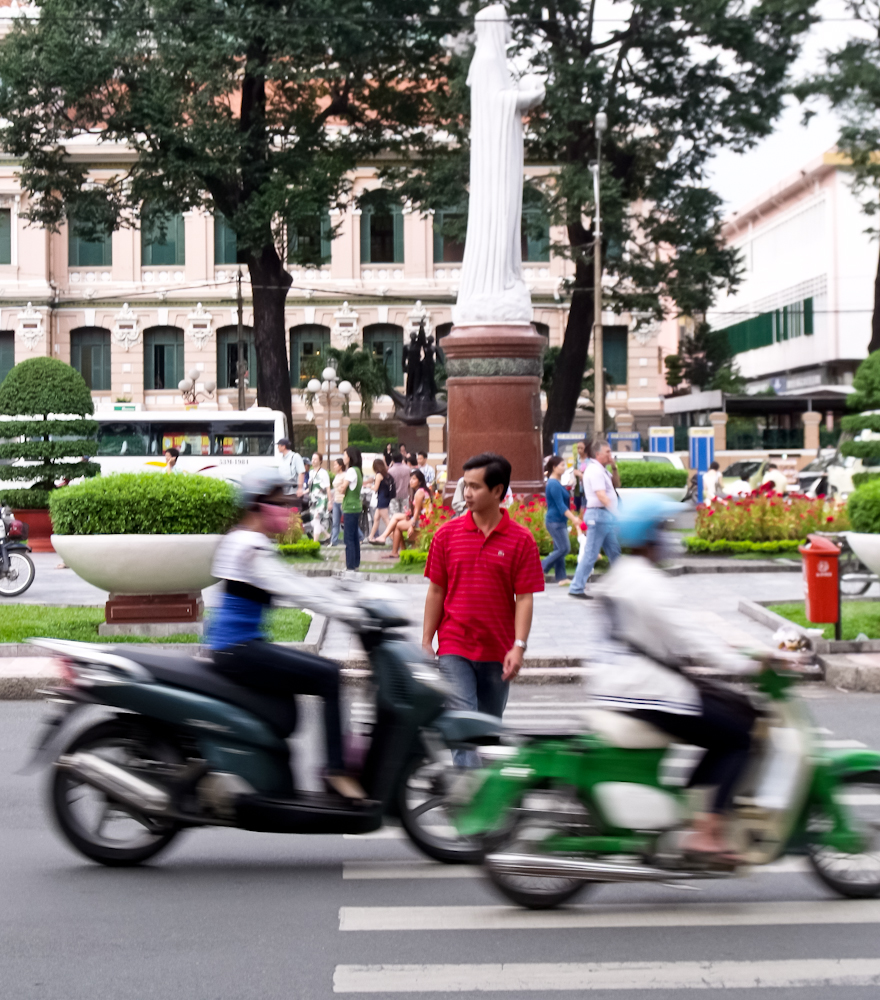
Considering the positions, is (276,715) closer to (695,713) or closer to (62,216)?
(695,713)

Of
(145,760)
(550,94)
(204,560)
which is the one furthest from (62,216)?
(145,760)

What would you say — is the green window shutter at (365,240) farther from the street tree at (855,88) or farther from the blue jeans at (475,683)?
the blue jeans at (475,683)

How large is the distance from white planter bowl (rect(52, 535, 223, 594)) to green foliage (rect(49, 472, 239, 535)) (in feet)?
0.41

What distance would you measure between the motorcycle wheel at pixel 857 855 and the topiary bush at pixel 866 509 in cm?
711

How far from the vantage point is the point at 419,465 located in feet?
98.3

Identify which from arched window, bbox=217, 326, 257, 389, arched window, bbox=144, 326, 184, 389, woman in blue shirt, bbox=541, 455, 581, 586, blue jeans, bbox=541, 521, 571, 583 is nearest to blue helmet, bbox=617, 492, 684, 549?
woman in blue shirt, bbox=541, 455, 581, 586

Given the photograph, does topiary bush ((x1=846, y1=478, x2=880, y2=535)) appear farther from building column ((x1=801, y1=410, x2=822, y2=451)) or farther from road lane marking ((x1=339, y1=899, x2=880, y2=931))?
building column ((x1=801, y1=410, x2=822, y2=451))

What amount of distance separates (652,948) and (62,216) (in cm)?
3414

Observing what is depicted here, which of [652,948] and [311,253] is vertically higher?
[311,253]

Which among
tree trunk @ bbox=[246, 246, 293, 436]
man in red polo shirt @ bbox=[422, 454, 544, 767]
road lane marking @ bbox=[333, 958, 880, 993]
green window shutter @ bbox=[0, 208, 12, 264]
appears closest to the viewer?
road lane marking @ bbox=[333, 958, 880, 993]

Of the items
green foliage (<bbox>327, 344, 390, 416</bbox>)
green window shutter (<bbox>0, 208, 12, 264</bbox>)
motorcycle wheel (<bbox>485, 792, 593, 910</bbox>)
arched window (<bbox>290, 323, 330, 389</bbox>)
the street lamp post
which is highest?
green window shutter (<bbox>0, 208, 12, 264</bbox>)

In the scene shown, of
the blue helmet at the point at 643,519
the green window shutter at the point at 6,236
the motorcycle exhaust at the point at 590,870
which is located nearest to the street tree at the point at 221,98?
the green window shutter at the point at 6,236

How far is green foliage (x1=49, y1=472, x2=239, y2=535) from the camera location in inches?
474

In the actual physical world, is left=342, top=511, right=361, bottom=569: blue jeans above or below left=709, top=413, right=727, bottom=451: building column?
below
